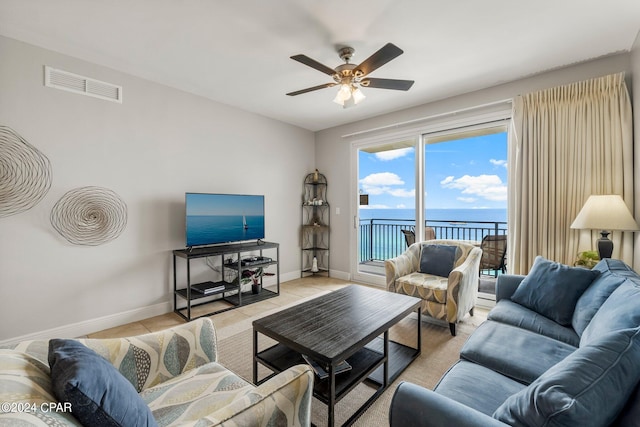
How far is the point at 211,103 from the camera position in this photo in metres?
3.62

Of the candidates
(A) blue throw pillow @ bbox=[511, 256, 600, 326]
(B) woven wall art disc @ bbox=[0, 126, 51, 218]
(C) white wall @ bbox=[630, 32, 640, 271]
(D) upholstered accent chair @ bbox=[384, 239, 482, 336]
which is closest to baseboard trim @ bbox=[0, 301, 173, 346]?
(B) woven wall art disc @ bbox=[0, 126, 51, 218]

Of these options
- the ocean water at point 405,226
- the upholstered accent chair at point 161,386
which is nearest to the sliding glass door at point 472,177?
the ocean water at point 405,226

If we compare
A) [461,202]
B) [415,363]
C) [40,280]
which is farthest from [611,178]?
[40,280]

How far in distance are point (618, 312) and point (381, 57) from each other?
1.99 metres

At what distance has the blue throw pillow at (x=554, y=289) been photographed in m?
1.84

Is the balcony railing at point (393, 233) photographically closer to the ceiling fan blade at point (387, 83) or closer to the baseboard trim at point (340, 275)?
the baseboard trim at point (340, 275)

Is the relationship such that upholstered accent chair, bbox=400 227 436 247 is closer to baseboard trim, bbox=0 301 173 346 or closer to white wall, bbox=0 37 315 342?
white wall, bbox=0 37 315 342

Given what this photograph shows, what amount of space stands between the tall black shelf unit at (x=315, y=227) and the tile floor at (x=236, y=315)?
0.54 meters

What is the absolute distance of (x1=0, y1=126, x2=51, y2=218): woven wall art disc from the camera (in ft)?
7.48

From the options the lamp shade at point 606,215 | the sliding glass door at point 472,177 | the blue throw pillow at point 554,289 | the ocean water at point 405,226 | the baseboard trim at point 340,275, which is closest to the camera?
the blue throw pillow at point 554,289

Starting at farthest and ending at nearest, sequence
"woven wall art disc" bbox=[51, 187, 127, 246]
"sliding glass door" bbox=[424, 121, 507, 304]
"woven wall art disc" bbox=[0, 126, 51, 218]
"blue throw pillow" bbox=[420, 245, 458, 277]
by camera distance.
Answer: "sliding glass door" bbox=[424, 121, 507, 304]
"blue throw pillow" bbox=[420, 245, 458, 277]
"woven wall art disc" bbox=[51, 187, 127, 246]
"woven wall art disc" bbox=[0, 126, 51, 218]

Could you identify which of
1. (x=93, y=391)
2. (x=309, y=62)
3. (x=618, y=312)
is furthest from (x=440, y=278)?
(x=93, y=391)

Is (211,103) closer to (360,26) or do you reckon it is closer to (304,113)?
(304,113)

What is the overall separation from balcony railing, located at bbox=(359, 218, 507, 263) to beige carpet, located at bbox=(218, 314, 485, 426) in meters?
1.96
